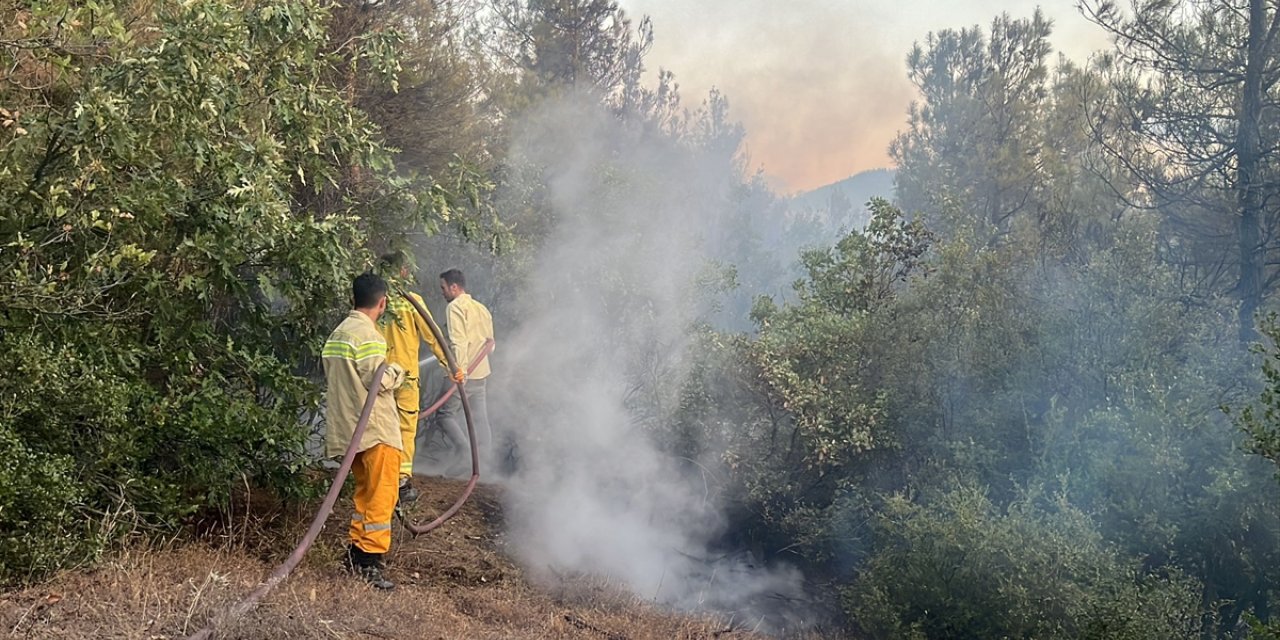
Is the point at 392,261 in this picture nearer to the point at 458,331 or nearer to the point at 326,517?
the point at 326,517

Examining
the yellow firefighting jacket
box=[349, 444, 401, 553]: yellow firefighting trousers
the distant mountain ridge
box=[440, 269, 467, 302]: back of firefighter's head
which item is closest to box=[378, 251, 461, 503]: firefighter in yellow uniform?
box=[349, 444, 401, 553]: yellow firefighting trousers

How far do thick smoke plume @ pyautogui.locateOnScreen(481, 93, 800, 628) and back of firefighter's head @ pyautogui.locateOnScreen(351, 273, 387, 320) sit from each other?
8.07 feet

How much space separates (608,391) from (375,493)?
5.65 meters

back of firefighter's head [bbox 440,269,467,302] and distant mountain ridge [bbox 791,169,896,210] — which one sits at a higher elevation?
distant mountain ridge [bbox 791,169,896,210]

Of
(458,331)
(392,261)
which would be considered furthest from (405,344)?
(458,331)

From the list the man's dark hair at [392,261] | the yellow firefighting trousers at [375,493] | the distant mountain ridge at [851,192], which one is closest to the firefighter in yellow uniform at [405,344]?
the man's dark hair at [392,261]

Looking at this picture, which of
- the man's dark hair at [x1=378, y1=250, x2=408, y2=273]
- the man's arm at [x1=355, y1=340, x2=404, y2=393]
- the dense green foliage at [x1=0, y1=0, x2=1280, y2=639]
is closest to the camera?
the dense green foliage at [x1=0, y1=0, x2=1280, y2=639]

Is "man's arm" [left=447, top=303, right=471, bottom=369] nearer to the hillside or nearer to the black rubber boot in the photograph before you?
the black rubber boot

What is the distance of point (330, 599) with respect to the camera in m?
4.42

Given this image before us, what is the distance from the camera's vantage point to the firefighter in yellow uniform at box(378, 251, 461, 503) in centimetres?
585

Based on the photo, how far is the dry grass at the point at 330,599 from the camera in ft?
12.0

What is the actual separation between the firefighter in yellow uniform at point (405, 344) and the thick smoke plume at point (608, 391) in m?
1.41

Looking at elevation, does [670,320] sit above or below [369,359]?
above

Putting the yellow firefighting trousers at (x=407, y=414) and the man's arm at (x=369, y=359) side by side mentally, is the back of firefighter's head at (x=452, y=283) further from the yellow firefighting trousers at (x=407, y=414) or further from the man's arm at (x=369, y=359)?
the man's arm at (x=369, y=359)
